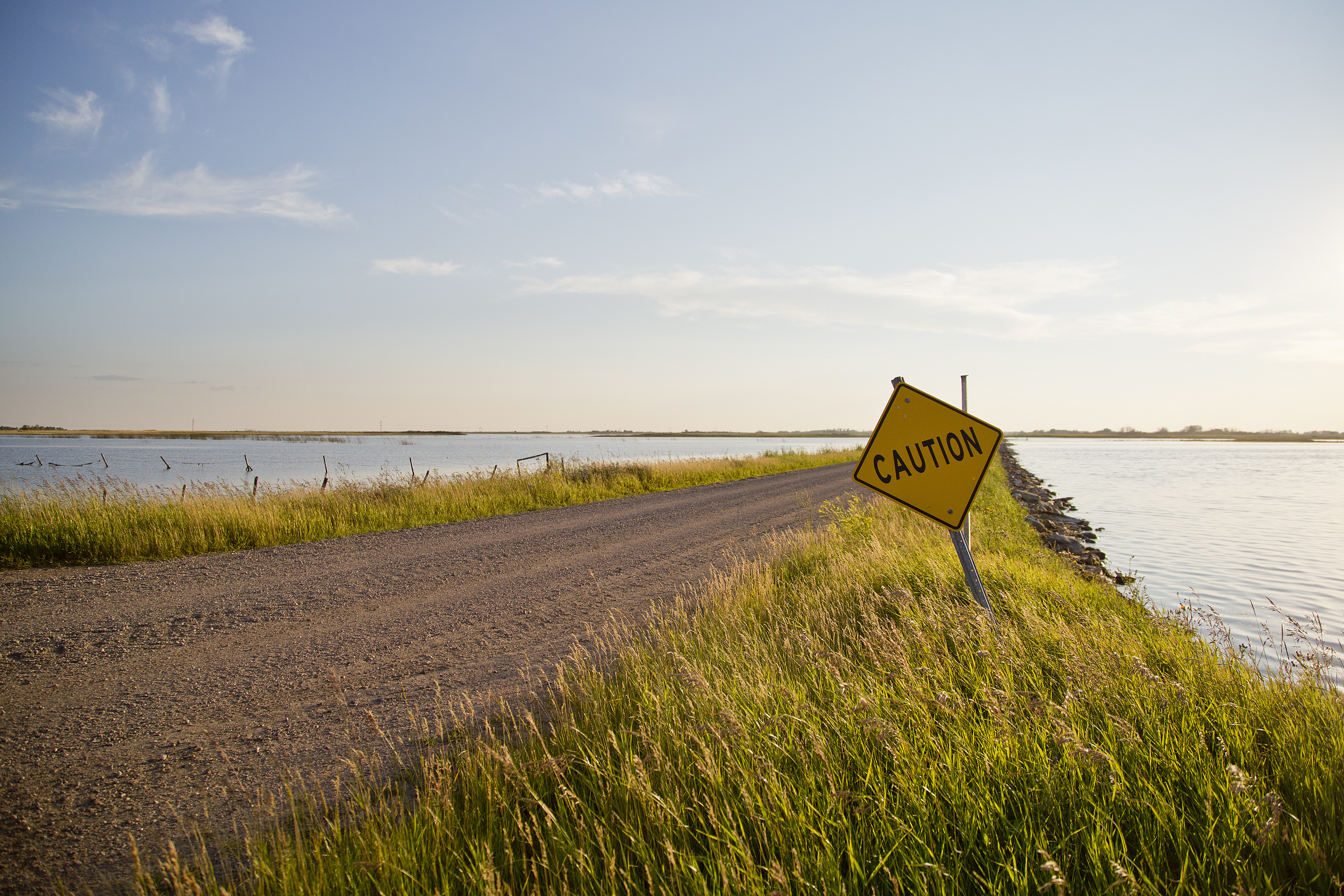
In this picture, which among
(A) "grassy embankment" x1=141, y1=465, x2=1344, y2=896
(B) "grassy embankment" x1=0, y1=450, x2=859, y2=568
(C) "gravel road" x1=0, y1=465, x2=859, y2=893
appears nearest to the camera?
(A) "grassy embankment" x1=141, y1=465, x2=1344, y2=896

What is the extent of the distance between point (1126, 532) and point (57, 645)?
21648mm

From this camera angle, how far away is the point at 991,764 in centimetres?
246

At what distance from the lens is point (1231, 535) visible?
Result: 1484cm

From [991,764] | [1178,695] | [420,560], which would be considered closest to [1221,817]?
[991,764]

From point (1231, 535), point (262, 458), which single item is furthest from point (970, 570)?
point (262, 458)

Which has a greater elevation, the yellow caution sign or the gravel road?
the yellow caution sign

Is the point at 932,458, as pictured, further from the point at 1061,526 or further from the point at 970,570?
the point at 1061,526

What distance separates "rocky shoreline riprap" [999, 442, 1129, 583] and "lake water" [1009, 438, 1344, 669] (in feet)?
1.63

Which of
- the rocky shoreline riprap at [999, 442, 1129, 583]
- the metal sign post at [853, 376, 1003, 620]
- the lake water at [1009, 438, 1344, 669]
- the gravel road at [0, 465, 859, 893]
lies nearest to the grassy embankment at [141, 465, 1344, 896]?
the gravel road at [0, 465, 859, 893]

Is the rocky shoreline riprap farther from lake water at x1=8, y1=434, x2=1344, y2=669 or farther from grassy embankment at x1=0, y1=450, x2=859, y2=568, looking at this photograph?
grassy embankment at x1=0, y1=450, x2=859, y2=568

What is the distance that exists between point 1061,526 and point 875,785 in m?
16.2

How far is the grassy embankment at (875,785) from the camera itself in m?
2.03

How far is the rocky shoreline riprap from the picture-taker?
35.5ft

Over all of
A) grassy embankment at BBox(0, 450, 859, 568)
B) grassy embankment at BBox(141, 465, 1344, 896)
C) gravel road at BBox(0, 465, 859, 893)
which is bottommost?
gravel road at BBox(0, 465, 859, 893)
